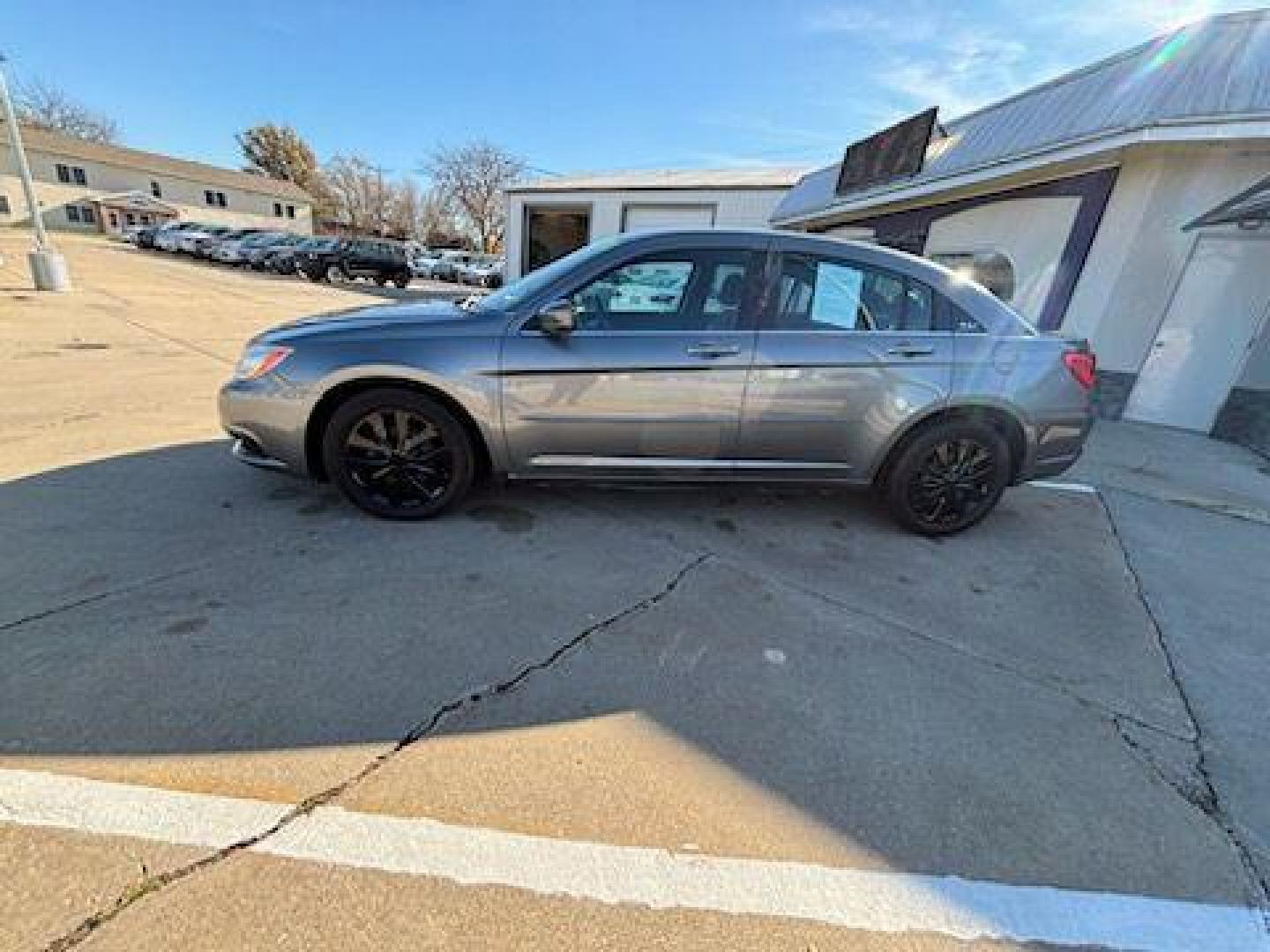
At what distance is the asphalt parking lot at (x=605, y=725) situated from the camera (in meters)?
1.68

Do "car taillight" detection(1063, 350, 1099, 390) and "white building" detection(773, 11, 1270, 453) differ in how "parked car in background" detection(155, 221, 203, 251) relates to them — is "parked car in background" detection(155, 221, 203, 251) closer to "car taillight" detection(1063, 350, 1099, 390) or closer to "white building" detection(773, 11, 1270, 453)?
"white building" detection(773, 11, 1270, 453)

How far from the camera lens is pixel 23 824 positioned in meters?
1.74

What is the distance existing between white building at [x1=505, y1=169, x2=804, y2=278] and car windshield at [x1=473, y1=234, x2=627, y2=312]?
A: 16.5 m

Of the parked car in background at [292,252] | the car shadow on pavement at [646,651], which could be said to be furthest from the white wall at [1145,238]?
the parked car in background at [292,252]

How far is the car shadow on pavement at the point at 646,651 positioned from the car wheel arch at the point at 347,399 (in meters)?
0.38

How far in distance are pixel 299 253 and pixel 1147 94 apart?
84.4 ft

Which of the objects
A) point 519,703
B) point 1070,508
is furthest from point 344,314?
point 1070,508

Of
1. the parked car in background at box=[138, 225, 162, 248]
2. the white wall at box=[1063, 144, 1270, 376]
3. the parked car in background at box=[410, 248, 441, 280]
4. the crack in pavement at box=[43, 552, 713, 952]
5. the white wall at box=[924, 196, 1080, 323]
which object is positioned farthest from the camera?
the parked car in background at box=[410, 248, 441, 280]

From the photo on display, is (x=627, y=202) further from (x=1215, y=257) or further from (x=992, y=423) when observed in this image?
(x=992, y=423)

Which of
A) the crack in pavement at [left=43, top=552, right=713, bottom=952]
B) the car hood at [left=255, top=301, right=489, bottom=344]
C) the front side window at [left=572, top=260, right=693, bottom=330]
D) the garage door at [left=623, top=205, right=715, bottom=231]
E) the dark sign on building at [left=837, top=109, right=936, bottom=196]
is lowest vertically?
the crack in pavement at [left=43, top=552, right=713, bottom=952]

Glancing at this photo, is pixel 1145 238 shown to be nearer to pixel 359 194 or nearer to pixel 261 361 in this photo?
pixel 261 361

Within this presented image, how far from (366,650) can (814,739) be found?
1.80m

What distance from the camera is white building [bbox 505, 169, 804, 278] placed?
21.8 metres

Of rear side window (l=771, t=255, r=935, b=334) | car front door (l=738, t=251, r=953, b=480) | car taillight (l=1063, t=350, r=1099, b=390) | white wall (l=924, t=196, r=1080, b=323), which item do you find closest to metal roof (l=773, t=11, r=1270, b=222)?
white wall (l=924, t=196, r=1080, b=323)
